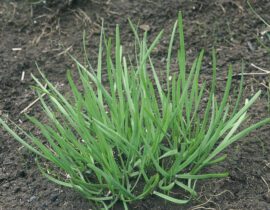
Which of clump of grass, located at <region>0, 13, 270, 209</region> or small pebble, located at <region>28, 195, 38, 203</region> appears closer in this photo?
clump of grass, located at <region>0, 13, 270, 209</region>

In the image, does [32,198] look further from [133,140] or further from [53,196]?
[133,140]

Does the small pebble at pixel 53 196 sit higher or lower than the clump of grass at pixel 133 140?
lower

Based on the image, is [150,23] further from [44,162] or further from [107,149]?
[107,149]

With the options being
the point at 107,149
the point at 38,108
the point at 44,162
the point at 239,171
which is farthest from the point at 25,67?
the point at 239,171

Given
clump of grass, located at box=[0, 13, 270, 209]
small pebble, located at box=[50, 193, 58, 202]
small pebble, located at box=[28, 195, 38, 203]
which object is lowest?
small pebble, located at box=[28, 195, 38, 203]

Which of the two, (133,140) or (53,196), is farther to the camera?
(53,196)

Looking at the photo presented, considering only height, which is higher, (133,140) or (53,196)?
(133,140)

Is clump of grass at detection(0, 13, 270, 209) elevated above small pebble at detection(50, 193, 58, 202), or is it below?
above

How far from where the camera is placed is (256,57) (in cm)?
222

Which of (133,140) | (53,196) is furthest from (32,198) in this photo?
(133,140)

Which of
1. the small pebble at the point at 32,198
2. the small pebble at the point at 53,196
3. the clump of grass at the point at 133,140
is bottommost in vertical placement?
the small pebble at the point at 32,198

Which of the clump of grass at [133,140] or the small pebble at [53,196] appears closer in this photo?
the clump of grass at [133,140]

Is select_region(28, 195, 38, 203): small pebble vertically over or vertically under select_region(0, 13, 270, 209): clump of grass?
under

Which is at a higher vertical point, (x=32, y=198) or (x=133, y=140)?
(x=133, y=140)
